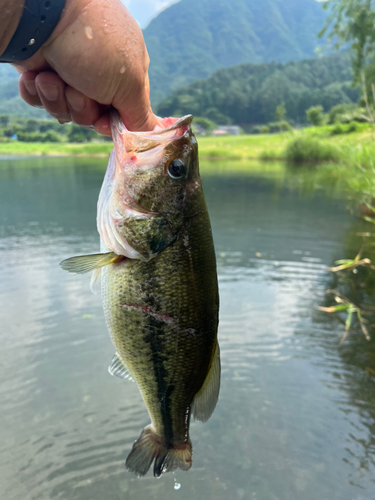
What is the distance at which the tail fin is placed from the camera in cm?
187

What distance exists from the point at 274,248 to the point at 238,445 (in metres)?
8.74

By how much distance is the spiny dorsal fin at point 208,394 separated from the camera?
180cm

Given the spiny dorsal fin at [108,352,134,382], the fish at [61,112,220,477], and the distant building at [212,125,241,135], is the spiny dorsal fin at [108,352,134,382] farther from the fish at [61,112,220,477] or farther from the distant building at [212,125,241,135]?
the distant building at [212,125,241,135]

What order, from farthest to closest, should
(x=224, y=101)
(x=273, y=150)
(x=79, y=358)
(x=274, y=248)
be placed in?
(x=224, y=101) → (x=273, y=150) → (x=274, y=248) → (x=79, y=358)

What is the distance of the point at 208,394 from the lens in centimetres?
182

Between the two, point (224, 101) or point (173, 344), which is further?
point (224, 101)

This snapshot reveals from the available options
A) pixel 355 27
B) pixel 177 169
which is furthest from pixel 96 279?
pixel 355 27

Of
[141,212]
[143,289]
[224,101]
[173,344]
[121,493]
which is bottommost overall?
[121,493]

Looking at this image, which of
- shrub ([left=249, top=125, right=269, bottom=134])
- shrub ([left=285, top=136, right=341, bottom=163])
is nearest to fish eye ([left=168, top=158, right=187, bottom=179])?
shrub ([left=285, top=136, right=341, bottom=163])

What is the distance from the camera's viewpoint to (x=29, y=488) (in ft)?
13.5

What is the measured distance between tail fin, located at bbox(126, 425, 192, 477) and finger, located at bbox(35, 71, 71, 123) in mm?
1743

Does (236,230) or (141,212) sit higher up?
(141,212)

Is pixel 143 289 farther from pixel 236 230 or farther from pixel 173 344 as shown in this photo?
pixel 236 230

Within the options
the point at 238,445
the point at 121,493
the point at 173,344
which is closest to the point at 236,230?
the point at 238,445
